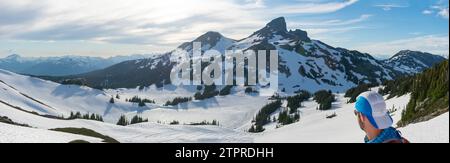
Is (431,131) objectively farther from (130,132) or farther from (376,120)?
(130,132)

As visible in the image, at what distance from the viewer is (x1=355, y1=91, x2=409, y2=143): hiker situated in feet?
19.5

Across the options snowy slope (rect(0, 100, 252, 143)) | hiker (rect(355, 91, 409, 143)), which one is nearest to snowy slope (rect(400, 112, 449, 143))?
hiker (rect(355, 91, 409, 143))

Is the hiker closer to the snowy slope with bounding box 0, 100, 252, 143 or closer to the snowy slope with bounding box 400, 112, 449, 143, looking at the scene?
the snowy slope with bounding box 400, 112, 449, 143

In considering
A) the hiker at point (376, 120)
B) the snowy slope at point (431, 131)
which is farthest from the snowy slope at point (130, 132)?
the hiker at point (376, 120)

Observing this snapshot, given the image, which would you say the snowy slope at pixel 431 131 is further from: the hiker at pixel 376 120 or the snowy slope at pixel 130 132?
the snowy slope at pixel 130 132

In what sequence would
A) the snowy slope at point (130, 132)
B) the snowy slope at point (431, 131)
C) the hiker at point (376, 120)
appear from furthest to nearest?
the snowy slope at point (130, 132)
the snowy slope at point (431, 131)
the hiker at point (376, 120)

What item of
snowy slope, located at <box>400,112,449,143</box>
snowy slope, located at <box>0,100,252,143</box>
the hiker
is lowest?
snowy slope, located at <box>0,100,252,143</box>

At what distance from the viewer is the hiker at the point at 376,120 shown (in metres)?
5.93

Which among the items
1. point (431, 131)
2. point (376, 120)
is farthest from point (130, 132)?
point (376, 120)

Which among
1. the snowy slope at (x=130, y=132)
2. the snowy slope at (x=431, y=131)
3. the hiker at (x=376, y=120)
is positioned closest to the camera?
the hiker at (x=376, y=120)

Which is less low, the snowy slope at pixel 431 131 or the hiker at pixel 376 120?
the hiker at pixel 376 120
